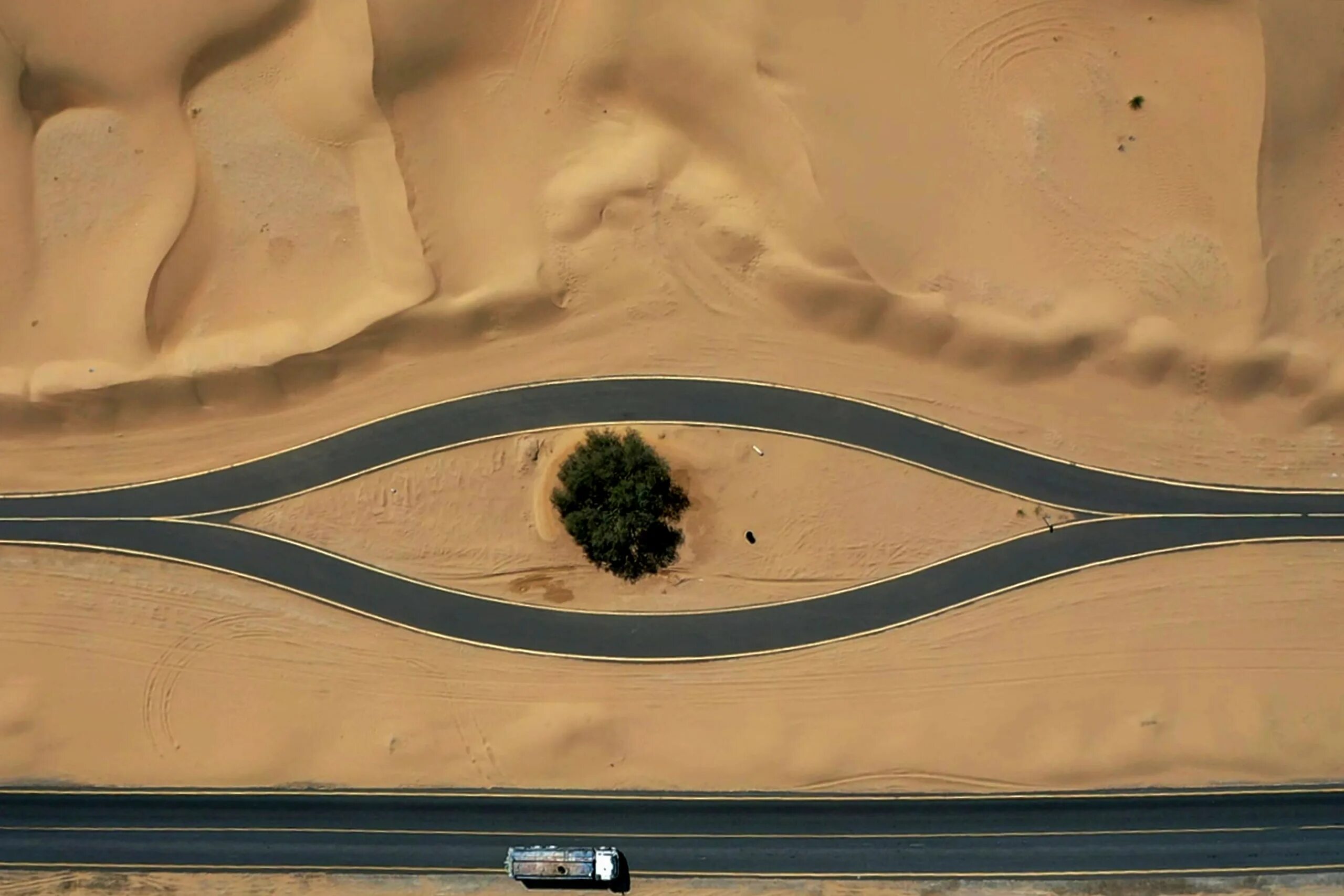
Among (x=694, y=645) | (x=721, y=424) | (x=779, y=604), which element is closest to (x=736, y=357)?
(x=721, y=424)

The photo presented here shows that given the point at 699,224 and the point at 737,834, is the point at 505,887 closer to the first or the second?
the point at 737,834

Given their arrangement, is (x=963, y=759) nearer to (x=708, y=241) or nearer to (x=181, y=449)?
(x=708, y=241)

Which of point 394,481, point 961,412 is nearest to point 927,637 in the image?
point 961,412

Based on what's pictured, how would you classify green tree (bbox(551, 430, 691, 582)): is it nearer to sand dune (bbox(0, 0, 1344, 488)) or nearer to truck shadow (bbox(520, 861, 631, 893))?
sand dune (bbox(0, 0, 1344, 488))

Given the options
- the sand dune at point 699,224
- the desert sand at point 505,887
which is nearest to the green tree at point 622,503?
the sand dune at point 699,224

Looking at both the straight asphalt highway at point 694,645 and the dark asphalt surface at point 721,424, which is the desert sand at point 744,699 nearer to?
the straight asphalt highway at point 694,645
